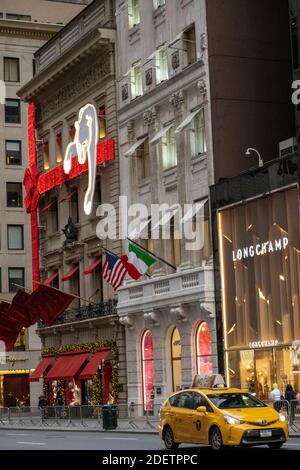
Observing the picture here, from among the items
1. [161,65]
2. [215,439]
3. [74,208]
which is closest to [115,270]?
[161,65]

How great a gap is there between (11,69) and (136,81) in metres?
33.0

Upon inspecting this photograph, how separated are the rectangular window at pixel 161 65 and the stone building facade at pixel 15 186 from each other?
33726 mm

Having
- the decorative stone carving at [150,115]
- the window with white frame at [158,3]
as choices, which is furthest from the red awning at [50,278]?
the window with white frame at [158,3]

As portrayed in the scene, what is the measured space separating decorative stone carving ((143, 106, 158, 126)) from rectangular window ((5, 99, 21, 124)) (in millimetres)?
33792

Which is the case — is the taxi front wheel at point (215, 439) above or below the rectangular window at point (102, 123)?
below

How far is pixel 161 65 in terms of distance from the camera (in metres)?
54.5

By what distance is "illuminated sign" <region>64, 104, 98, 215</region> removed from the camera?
57.8m

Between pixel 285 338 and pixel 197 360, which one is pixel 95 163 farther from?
pixel 285 338

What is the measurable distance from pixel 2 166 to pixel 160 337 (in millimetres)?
37723

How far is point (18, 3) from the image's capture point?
92750 millimetres

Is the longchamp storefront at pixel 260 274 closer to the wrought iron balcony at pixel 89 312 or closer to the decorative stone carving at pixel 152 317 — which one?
the decorative stone carving at pixel 152 317

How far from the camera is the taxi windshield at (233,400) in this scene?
29062 millimetres

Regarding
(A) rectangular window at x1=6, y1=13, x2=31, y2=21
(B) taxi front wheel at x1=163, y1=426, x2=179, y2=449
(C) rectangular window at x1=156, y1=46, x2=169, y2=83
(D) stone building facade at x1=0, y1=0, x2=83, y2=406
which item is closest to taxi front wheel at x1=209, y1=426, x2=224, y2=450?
(B) taxi front wheel at x1=163, y1=426, x2=179, y2=449

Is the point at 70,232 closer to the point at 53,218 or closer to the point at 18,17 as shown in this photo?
the point at 53,218
